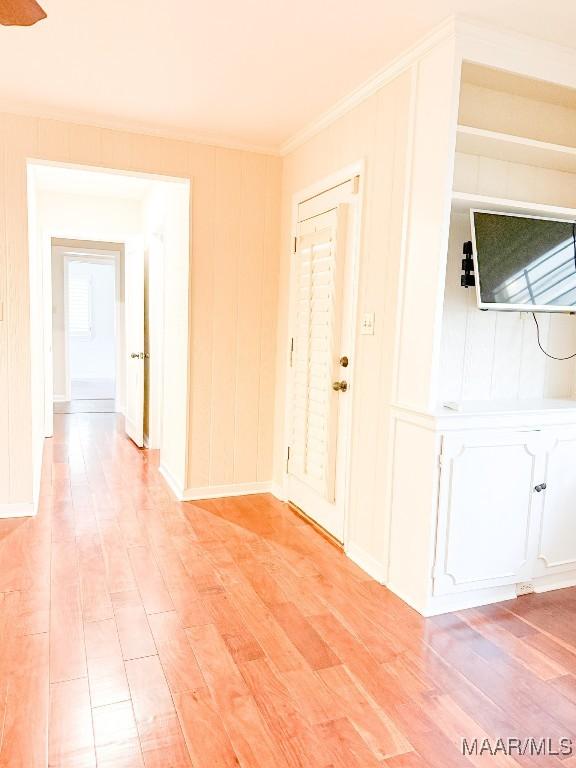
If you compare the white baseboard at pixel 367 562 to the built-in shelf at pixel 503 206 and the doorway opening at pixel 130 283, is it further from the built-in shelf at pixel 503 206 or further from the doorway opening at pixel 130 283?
the built-in shelf at pixel 503 206

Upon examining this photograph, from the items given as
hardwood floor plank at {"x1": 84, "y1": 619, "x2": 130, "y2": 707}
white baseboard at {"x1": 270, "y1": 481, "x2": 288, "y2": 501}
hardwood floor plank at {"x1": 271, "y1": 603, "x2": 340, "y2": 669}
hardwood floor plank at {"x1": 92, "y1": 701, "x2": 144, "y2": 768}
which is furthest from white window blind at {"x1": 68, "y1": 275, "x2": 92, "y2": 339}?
hardwood floor plank at {"x1": 92, "y1": 701, "x2": 144, "y2": 768}

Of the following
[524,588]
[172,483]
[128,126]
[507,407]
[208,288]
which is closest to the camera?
[507,407]

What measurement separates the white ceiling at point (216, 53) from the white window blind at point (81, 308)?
7.58 m

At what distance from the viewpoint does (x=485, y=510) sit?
250cm

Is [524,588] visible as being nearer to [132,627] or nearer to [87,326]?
[132,627]

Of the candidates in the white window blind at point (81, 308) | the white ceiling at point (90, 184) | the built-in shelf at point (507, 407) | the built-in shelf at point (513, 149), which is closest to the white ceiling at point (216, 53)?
the built-in shelf at point (513, 149)

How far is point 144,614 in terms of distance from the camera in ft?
7.92

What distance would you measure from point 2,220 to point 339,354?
84.4 inches

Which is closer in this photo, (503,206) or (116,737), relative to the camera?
(116,737)

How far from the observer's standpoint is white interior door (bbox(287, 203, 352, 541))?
310 cm

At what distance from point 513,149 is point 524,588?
2081 mm

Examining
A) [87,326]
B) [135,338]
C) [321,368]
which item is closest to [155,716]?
[321,368]

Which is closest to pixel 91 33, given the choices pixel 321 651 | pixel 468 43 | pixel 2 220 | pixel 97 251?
pixel 2 220

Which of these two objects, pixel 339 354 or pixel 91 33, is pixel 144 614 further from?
pixel 91 33
